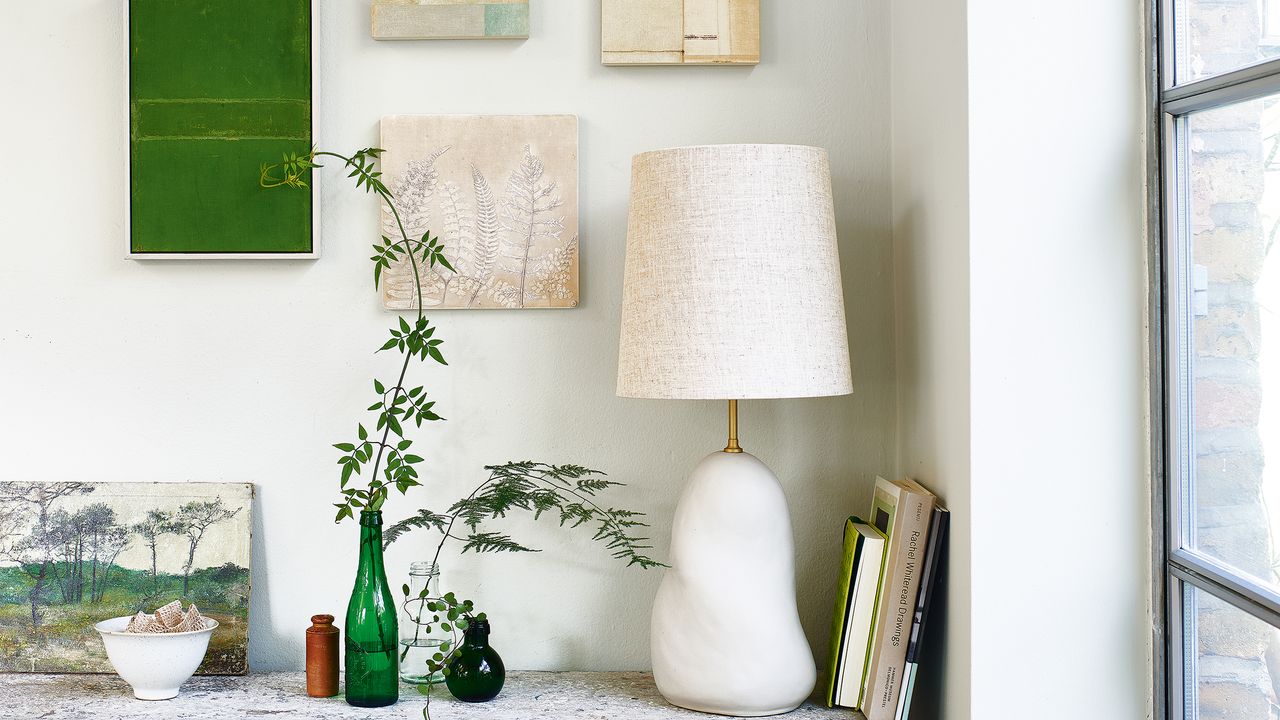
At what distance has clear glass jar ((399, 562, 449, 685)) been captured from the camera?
147cm

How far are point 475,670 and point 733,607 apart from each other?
39 centimetres

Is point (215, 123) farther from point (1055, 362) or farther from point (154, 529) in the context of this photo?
point (1055, 362)

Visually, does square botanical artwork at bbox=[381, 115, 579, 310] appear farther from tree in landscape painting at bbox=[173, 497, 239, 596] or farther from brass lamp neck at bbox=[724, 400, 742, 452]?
tree in landscape painting at bbox=[173, 497, 239, 596]

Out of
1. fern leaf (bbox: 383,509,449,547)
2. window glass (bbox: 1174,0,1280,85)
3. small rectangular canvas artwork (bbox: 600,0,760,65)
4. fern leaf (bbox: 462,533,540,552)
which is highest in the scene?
small rectangular canvas artwork (bbox: 600,0,760,65)

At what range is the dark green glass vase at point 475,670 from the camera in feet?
4.56

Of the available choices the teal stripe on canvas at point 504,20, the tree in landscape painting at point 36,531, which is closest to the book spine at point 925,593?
the teal stripe on canvas at point 504,20

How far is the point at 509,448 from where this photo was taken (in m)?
1.60

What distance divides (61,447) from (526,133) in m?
0.94

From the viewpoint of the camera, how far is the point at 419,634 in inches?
58.4

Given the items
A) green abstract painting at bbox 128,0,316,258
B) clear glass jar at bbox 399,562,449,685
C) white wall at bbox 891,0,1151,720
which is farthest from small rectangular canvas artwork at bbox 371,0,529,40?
clear glass jar at bbox 399,562,449,685

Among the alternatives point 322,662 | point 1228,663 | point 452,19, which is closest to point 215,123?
point 452,19

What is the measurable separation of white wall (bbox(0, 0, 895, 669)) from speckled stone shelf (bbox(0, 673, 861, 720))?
9cm

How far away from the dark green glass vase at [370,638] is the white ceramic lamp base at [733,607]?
1.28ft

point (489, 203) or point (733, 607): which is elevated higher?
point (489, 203)
